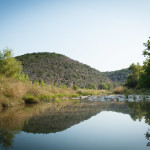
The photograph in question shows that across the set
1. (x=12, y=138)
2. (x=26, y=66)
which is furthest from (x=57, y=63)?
(x=12, y=138)

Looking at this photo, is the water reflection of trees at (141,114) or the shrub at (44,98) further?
the shrub at (44,98)

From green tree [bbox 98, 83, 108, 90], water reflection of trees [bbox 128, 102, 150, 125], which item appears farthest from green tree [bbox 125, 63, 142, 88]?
green tree [bbox 98, 83, 108, 90]

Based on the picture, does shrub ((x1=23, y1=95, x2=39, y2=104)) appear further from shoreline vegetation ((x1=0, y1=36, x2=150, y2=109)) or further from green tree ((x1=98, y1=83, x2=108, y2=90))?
green tree ((x1=98, y1=83, x2=108, y2=90))

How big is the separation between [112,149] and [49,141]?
114 cm

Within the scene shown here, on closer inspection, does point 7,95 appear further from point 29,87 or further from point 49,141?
point 49,141

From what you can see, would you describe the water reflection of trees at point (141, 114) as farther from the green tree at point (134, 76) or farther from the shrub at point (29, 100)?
the green tree at point (134, 76)

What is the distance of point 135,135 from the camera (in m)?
3.37

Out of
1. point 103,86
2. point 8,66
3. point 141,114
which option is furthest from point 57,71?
point 141,114

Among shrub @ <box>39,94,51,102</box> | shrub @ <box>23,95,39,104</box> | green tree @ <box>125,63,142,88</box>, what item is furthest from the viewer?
green tree @ <box>125,63,142,88</box>

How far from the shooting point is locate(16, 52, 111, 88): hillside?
147ft

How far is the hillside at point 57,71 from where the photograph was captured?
4470 centimetres

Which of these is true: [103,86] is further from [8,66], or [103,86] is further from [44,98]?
[44,98]

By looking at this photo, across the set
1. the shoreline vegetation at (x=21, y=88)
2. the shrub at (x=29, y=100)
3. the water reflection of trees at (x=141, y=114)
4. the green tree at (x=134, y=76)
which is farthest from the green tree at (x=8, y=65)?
the green tree at (x=134, y=76)

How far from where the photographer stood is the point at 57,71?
4888 cm
